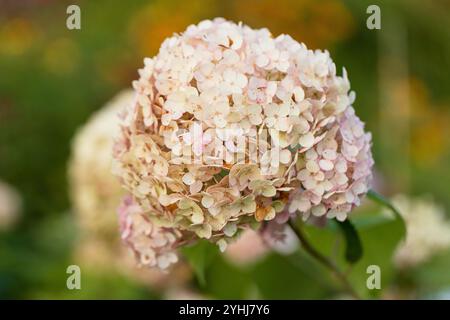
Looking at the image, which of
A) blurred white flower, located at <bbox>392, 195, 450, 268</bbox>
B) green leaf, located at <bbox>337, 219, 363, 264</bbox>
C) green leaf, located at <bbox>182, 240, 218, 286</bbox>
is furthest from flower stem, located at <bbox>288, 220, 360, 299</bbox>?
blurred white flower, located at <bbox>392, 195, 450, 268</bbox>

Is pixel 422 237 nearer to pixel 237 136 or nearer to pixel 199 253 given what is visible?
pixel 199 253

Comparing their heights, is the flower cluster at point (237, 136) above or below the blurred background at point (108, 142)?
below

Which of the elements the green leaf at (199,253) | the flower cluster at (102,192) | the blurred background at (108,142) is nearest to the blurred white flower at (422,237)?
the blurred background at (108,142)

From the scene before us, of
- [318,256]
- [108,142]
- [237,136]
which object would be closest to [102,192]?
[108,142]

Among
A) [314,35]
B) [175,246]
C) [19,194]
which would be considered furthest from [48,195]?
[175,246]

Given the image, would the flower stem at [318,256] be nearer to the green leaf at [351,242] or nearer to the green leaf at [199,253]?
the green leaf at [351,242]

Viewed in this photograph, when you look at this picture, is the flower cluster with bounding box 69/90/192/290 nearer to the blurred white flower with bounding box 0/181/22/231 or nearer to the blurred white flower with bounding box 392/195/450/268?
the blurred white flower with bounding box 392/195/450/268

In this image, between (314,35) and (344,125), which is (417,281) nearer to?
(344,125)
